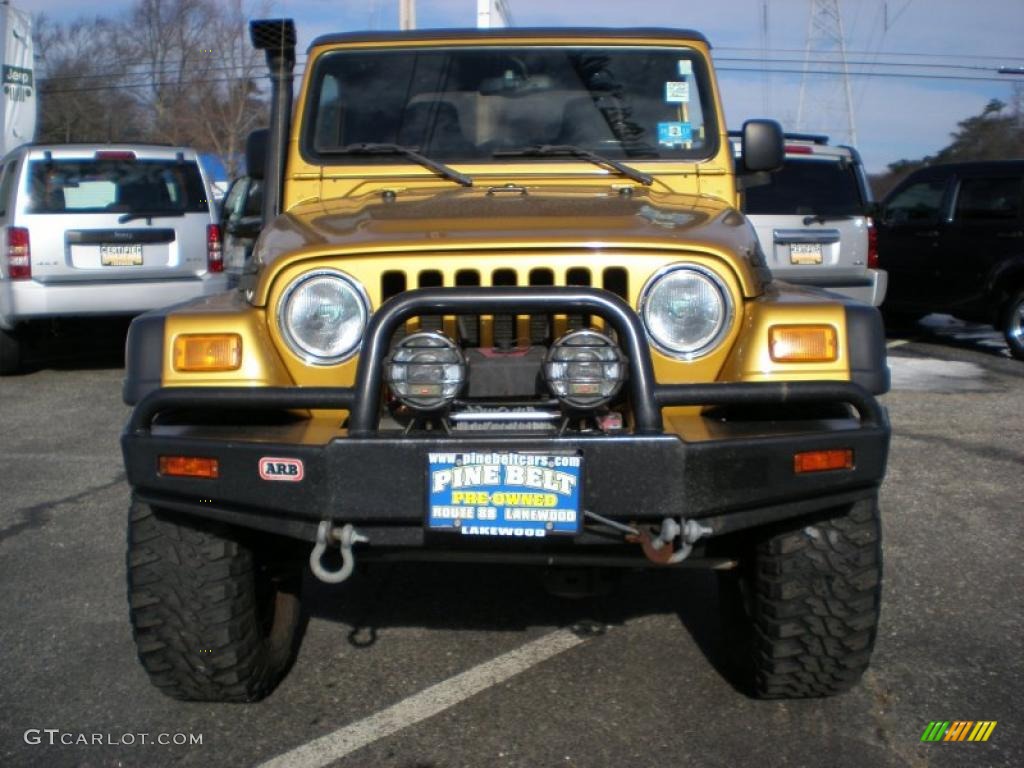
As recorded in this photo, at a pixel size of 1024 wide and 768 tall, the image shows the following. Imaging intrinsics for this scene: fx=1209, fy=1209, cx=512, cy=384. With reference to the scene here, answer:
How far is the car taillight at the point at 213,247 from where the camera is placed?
34.6ft

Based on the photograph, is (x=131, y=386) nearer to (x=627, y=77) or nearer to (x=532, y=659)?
(x=532, y=659)

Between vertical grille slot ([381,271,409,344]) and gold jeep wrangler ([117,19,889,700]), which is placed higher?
vertical grille slot ([381,271,409,344])

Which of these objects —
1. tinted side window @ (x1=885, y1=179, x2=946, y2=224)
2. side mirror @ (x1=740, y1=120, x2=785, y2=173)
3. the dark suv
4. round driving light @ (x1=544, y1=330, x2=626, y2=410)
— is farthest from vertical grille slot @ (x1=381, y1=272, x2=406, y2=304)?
tinted side window @ (x1=885, y1=179, x2=946, y2=224)

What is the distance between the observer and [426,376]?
309cm

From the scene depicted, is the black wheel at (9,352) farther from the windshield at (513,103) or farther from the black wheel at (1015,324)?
the black wheel at (1015,324)

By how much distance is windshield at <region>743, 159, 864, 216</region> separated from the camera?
35.1 feet

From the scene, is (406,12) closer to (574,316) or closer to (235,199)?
(235,199)

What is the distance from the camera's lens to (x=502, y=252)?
336 centimetres

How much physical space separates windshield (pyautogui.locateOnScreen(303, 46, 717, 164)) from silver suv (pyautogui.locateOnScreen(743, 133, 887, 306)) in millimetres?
6173

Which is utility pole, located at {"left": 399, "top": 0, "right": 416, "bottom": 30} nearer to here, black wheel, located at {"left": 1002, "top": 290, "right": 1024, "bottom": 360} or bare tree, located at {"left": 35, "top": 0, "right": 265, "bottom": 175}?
black wheel, located at {"left": 1002, "top": 290, "right": 1024, "bottom": 360}

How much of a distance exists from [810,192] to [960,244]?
6.11 ft

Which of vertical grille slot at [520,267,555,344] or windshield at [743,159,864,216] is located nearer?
vertical grille slot at [520,267,555,344]

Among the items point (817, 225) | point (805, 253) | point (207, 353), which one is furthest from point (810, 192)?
point (207, 353)

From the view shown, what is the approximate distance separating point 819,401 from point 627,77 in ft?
6.45
